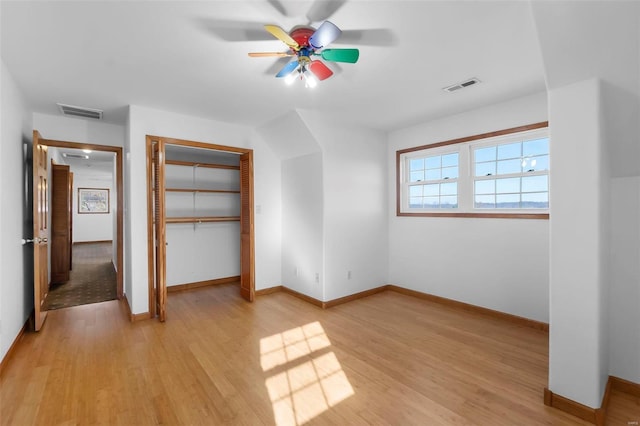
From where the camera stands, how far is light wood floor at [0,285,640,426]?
6.50 feet

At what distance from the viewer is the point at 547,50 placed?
179 centimetres

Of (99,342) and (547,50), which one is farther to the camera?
(99,342)

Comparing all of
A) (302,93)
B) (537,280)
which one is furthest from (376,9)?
(537,280)

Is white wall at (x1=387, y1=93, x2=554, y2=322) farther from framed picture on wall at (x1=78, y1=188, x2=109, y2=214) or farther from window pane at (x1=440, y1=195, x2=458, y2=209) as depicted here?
framed picture on wall at (x1=78, y1=188, x2=109, y2=214)

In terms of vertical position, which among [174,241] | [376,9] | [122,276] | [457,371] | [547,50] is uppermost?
[376,9]

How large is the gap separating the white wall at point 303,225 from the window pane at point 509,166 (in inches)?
91.9

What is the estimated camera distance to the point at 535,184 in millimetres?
3398

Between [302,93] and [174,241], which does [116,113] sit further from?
[302,93]

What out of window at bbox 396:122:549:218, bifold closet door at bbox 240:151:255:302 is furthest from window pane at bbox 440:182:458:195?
bifold closet door at bbox 240:151:255:302

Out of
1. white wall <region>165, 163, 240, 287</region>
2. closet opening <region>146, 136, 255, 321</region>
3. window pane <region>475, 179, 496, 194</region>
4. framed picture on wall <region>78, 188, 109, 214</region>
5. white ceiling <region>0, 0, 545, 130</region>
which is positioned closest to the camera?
white ceiling <region>0, 0, 545, 130</region>

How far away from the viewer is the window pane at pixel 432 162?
4395 millimetres

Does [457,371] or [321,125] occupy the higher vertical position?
[321,125]

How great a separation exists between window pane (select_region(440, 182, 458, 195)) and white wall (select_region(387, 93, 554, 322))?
41cm

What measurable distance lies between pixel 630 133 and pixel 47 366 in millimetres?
4944
